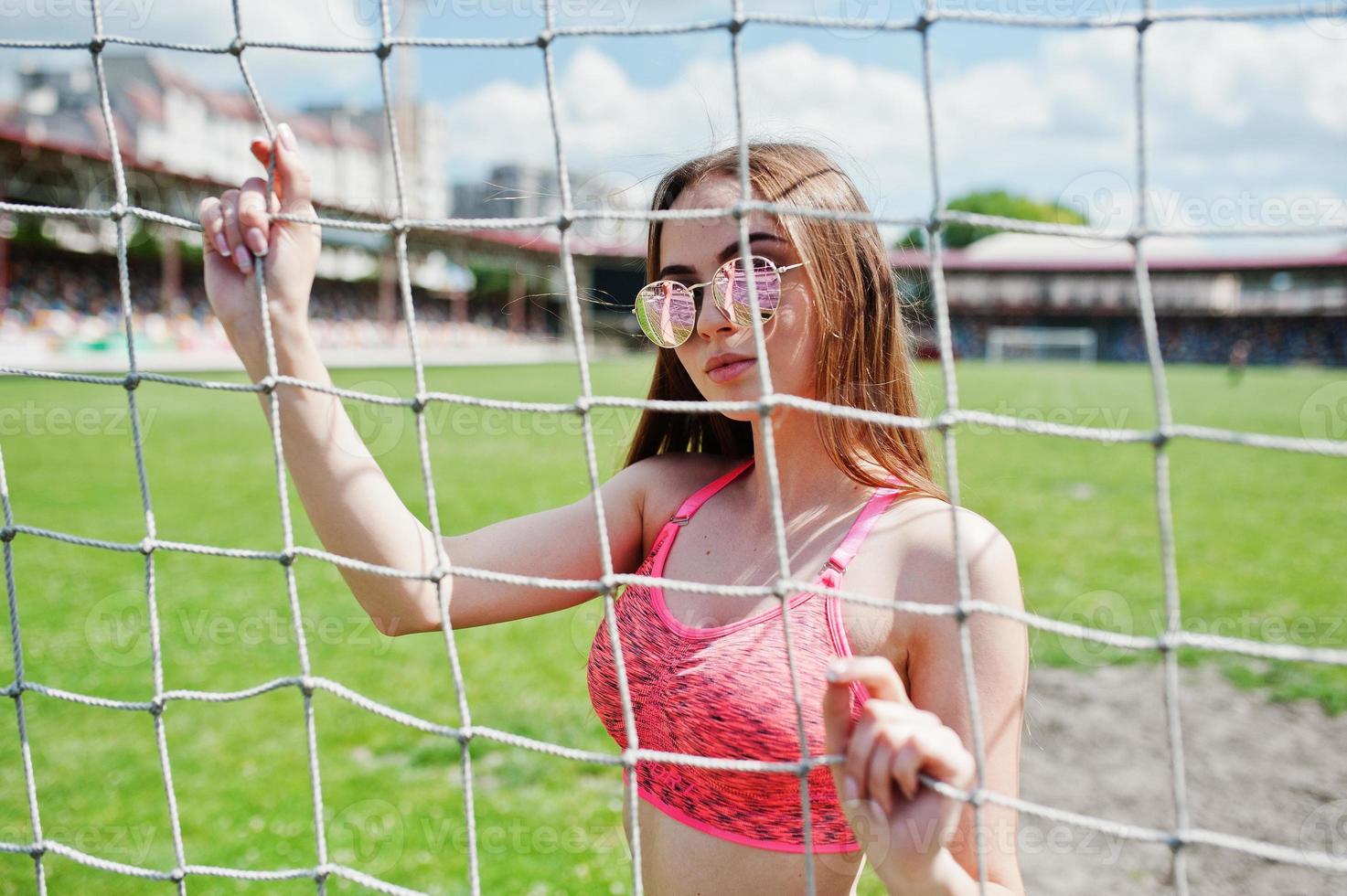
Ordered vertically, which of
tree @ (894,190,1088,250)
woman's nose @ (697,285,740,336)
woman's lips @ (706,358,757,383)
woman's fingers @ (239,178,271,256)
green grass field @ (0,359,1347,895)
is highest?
tree @ (894,190,1088,250)

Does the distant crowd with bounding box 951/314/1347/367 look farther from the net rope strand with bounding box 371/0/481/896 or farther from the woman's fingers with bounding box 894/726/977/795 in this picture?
the woman's fingers with bounding box 894/726/977/795

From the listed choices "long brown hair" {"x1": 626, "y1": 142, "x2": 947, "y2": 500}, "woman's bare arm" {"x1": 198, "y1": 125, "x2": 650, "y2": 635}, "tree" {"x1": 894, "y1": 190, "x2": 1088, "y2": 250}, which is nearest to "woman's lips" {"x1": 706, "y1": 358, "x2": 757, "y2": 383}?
"long brown hair" {"x1": 626, "y1": 142, "x2": 947, "y2": 500}

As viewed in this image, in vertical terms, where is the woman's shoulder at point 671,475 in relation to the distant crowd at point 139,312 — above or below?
below

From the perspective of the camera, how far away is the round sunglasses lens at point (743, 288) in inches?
55.3

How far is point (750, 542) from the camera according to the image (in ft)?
5.30

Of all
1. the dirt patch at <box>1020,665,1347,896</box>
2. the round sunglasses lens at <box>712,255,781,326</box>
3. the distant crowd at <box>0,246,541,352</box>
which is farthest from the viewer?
the distant crowd at <box>0,246,541,352</box>

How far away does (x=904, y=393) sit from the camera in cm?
158

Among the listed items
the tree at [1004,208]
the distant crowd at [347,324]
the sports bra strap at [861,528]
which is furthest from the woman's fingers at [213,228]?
the tree at [1004,208]

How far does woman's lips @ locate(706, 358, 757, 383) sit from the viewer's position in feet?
4.78

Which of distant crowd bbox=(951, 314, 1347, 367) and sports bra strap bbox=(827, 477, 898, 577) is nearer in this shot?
sports bra strap bbox=(827, 477, 898, 577)

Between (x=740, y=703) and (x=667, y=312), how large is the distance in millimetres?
610

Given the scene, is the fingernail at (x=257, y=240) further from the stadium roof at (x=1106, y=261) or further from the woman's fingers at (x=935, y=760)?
the stadium roof at (x=1106, y=261)

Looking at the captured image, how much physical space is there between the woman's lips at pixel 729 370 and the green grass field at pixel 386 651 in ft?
1.52

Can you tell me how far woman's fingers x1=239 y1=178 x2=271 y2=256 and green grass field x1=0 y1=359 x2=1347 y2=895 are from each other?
0.99 metres
